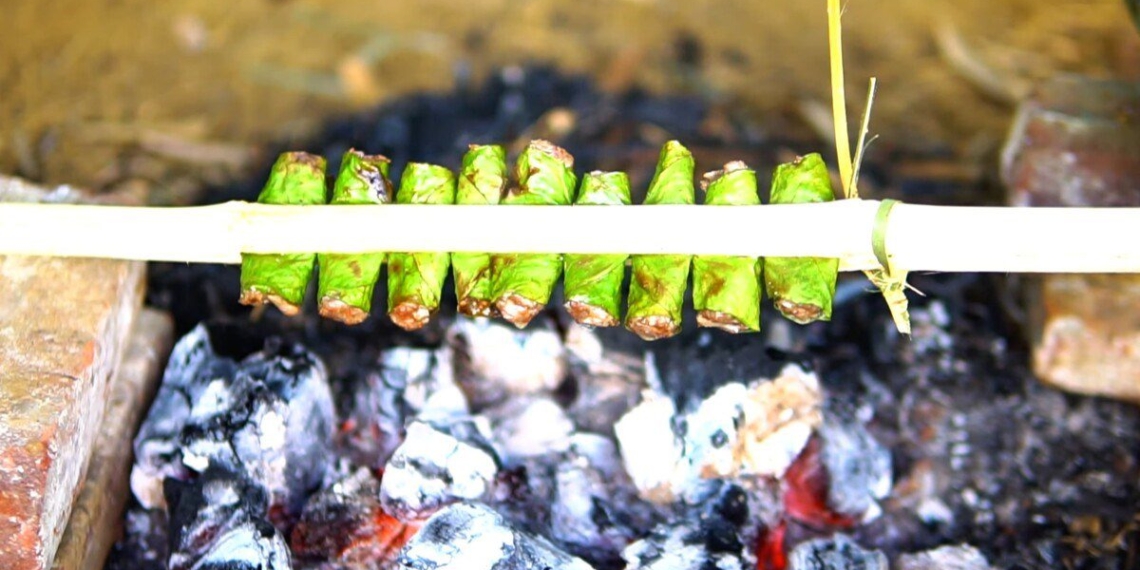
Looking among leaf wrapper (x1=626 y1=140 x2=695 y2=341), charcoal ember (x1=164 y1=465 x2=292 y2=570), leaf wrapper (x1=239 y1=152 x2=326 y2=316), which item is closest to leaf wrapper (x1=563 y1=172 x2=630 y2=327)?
leaf wrapper (x1=626 y1=140 x2=695 y2=341)

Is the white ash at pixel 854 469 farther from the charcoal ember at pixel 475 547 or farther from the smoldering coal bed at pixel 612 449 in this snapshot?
the charcoal ember at pixel 475 547

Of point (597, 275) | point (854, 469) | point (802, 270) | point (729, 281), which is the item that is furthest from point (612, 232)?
point (854, 469)

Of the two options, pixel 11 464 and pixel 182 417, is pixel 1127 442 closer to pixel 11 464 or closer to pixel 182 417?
pixel 182 417

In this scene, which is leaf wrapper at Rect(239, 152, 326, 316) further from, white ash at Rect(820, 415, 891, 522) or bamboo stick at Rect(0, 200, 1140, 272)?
white ash at Rect(820, 415, 891, 522)

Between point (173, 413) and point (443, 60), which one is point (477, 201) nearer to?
point (173, 413)

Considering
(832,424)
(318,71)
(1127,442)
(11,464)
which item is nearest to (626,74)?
(318,71)
